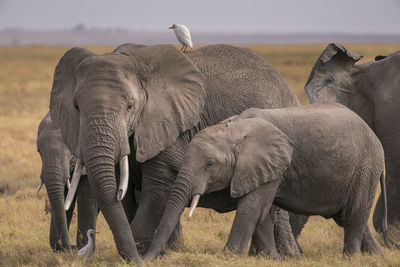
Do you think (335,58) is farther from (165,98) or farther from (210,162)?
(210,162)

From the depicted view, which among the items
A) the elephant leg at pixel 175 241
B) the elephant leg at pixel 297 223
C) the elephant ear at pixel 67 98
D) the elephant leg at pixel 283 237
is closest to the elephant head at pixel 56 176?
the elephant ear at pixel 67 98

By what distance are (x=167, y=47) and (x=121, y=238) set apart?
1814 millimetres

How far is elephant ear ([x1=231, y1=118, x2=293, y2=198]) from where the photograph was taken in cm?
656

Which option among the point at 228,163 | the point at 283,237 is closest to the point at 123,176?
the point at 228,163

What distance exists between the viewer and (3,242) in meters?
8.63

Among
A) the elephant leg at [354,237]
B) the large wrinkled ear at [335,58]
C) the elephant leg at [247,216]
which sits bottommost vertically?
the elephant leg at [354,237]

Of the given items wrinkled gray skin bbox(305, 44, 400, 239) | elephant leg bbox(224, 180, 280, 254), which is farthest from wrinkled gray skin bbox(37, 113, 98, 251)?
wrinkled gray skin bbox(305, 44, 400, 239)

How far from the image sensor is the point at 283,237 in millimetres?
7852

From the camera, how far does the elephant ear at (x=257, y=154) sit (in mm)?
6562

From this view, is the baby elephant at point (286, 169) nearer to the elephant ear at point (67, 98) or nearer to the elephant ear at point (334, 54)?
the elephant ear at point (67, 98)

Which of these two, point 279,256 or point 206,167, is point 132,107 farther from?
point 279,256

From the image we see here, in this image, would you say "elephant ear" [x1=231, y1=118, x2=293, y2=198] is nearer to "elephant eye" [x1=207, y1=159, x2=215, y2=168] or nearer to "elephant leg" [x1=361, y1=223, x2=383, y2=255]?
"elephant eye" [x1=207, y1=159, x2=215, y2=168]

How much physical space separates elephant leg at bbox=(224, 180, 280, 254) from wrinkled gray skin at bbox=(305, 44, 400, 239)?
292cm

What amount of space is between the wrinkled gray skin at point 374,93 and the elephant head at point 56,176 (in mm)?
3268
